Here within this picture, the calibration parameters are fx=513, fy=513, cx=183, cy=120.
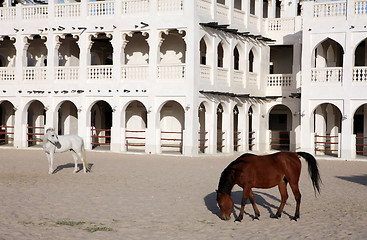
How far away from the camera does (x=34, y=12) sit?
31750mm

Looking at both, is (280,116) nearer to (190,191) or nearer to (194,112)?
(194,112)

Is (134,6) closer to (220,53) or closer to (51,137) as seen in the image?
(220,53)

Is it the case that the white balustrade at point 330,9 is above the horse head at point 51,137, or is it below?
above

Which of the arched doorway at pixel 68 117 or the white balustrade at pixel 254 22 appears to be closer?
the white balustrade at pixel 254 22

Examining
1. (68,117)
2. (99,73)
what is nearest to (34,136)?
(68,117)

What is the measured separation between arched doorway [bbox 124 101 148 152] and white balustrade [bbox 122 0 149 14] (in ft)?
19.7

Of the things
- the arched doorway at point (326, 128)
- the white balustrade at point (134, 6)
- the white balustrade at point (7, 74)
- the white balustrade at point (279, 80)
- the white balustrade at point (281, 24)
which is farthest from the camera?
the white balustrade at point (281, 24)

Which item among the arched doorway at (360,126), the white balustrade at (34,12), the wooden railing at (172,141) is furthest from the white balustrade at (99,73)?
the arched doorway at (360,126)

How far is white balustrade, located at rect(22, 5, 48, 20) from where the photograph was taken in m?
31.5

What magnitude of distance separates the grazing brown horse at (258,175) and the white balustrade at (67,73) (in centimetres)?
2174

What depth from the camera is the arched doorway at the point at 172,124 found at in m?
30.7

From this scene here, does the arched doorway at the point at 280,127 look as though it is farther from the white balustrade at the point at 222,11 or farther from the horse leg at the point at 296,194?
the horse leg at the point at 296,194

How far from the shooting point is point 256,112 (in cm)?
3297

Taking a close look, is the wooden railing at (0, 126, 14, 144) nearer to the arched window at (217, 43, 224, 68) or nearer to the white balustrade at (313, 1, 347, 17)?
the arched window at (217, 43, 224, 68)
